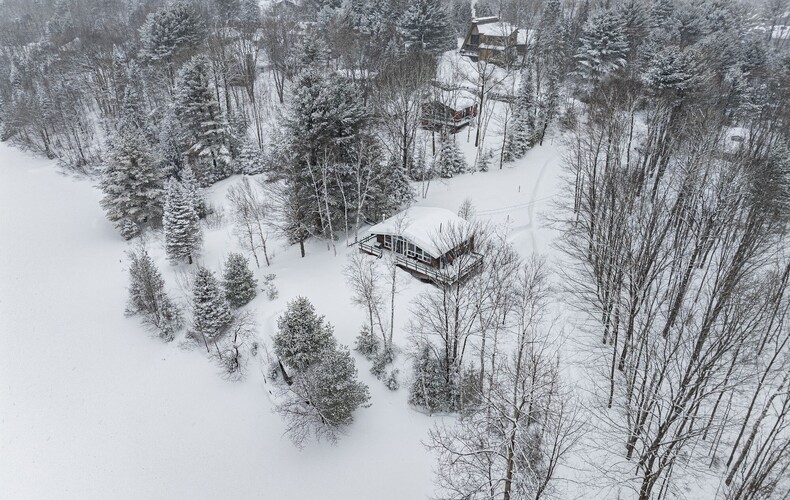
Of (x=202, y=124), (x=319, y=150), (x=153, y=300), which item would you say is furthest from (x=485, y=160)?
(x=153, y=300)

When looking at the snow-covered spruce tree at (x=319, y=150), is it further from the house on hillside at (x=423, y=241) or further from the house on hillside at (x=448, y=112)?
the house on hillside at (x=448, y=112)

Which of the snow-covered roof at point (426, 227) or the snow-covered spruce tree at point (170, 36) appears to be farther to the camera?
the snow-covered spruce tree at point (170, 36)

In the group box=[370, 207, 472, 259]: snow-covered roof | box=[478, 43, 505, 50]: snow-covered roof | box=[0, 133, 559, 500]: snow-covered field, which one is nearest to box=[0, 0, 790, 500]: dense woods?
box=[370, 207, 472, 259]: snow-covered roof

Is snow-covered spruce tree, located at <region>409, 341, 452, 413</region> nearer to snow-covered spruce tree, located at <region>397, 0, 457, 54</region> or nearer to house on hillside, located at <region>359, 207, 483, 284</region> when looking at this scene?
house on hillside, located at <region>359, 207, 483, 284</region>

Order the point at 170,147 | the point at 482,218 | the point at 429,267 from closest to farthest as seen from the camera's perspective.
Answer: the point at 429,267 → the point at 482,218 → the point at 170,147

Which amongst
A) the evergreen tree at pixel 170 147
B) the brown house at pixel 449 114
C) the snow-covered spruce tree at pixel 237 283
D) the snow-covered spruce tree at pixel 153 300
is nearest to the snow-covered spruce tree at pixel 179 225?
the snow-covered spruce tree at pixel 153 300

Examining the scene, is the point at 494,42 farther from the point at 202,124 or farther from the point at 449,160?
the point at 202,124

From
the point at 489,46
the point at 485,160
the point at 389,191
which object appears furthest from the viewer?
the point at 489,46

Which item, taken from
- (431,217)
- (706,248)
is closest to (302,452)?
(431,217)
